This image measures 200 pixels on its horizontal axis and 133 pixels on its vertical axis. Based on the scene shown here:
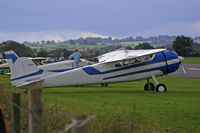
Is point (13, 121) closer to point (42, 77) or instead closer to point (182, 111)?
point (182, 111)

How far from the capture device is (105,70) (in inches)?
677

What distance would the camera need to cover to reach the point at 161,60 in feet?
58.1

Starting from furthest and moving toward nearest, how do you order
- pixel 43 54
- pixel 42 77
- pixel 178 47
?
1. pixel 43 54
2. pixel 178 47
3. pixel 42 77

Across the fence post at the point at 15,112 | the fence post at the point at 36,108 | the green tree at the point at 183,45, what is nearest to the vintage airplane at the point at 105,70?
the fence post at the point at 15,112

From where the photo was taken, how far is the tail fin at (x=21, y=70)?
16.3 metres

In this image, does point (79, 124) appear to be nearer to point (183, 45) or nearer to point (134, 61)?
point (134, 61)

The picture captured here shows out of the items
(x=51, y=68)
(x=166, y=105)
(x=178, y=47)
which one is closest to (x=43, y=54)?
(x=178, y=47)

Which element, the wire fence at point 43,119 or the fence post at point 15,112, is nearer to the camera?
the wire fence at point 43,119

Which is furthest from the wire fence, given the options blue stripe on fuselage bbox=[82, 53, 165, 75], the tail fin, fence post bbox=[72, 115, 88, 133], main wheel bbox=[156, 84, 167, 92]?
main wheel bbox=[156, 84, 167, 92]

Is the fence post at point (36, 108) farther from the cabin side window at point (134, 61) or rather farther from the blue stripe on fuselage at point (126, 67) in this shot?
the cabin side window at point (134, 61)

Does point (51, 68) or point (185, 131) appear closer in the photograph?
point (185, 131)

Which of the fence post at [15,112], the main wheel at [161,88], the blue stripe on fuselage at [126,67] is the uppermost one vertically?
the blue stripe on fuselage at [126,67]

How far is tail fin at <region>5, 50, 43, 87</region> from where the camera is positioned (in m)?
16.3

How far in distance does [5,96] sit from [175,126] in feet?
13.8
